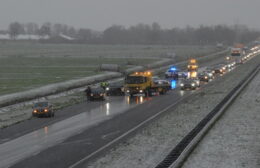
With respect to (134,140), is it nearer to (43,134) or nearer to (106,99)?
(43,134)

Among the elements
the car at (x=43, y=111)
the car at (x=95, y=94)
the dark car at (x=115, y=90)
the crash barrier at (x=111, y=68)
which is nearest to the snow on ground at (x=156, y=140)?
the car at (x=43, y=111)

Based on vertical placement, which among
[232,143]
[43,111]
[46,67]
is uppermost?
[232,143]

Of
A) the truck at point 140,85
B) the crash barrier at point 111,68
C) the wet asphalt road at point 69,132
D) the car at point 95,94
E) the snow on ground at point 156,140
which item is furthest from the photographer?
the crash barrier at point 111,68

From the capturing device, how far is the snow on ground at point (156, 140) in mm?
21703

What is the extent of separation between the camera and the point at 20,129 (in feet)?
103

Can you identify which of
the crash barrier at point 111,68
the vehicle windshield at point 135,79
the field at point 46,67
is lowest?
the field at point 46,67

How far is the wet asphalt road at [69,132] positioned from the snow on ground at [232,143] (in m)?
5.26

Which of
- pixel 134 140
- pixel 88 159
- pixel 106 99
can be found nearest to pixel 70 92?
pixel 106 99

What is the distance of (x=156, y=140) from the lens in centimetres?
2675

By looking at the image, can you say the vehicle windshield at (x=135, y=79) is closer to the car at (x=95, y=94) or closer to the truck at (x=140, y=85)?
the truck at (x=140, y=85)

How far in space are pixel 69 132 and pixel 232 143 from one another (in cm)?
976

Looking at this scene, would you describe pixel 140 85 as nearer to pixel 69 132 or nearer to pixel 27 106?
pixel 27 106

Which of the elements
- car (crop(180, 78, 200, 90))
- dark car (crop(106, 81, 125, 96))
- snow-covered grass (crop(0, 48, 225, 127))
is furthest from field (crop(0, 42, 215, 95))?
car (crop(180, 78, 200, 90))

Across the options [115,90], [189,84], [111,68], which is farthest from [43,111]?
[111,68]
